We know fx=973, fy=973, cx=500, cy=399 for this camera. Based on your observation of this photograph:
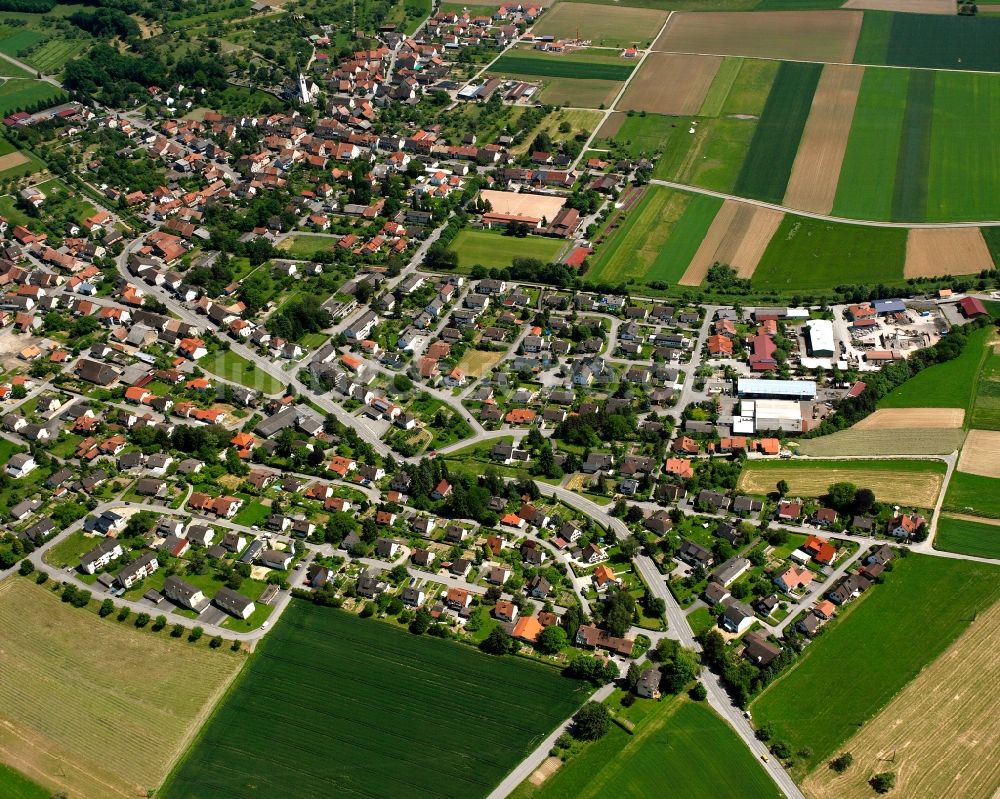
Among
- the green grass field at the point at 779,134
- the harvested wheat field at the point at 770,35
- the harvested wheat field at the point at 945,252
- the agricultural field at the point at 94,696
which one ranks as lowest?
the agricultural field at the point at 94,696

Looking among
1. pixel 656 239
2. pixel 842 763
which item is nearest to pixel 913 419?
pixel 842 763

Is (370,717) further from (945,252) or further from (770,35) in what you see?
(770,35)

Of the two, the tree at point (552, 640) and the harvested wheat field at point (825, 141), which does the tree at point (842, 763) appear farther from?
the harvested wheat field at point (825, 141)

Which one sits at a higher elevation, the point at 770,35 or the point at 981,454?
the point at 770,35

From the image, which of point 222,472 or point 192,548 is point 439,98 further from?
point 192,548

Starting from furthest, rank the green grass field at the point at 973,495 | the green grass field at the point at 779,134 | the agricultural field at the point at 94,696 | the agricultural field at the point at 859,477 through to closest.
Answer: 1. the green grass field at the point at 779,134
2. the agricultural field at the point at 859,477
3. the green grass field at the point at 973,495
4. the agricultural field at the point at 94,696

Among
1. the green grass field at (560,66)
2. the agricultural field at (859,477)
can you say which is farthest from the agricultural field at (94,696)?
the green grass field at (560,66)

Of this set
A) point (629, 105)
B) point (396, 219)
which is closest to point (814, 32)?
point (629, 105)
